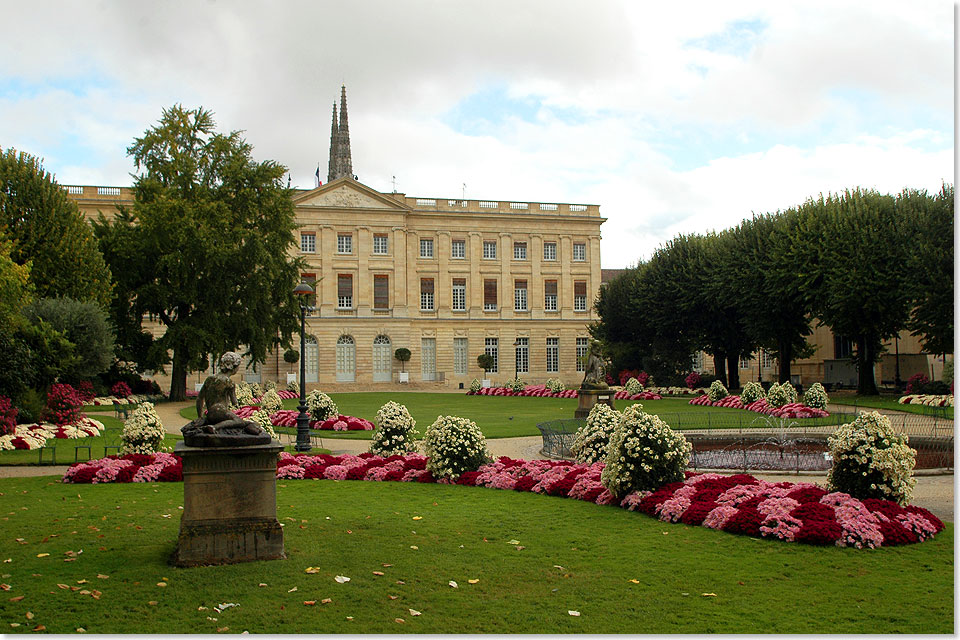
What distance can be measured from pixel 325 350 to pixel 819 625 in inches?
1941

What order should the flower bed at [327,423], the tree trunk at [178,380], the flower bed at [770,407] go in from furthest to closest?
the tree trunk at [178,380] < the flower bed at [770,407] < the flower bed at [327,423]

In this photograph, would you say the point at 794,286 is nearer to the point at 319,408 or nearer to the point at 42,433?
the point at 319,408

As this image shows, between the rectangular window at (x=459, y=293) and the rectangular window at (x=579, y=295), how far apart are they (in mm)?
8090

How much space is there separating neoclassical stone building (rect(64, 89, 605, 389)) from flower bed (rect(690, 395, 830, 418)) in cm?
2539

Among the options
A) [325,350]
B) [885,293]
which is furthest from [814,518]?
[325,350]

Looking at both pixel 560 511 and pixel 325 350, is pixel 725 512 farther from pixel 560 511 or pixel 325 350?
pixel 325 350

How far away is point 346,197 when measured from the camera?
53.9 m

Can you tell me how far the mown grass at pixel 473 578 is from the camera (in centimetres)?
540

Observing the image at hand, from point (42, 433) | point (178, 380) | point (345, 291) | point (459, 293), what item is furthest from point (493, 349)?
point (42, 433)

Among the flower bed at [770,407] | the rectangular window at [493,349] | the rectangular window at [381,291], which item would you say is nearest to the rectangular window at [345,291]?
the rectangular window at [381,291]

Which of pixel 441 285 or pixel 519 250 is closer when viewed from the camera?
pixel 441 285

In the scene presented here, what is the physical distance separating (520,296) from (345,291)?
1254 cm

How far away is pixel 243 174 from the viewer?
109 ft

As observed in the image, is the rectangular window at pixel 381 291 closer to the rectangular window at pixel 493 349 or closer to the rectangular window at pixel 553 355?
the rectangular window at pixel 493 349
